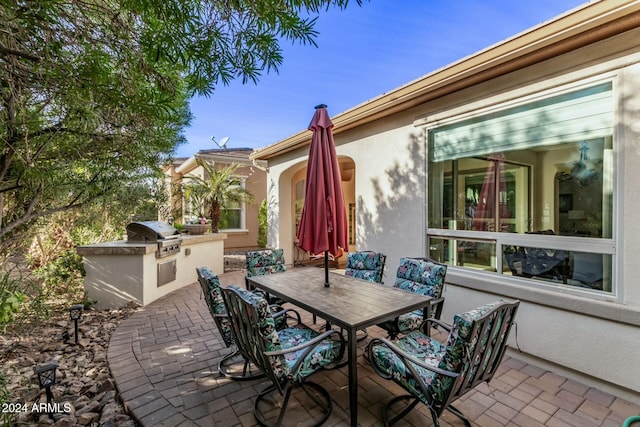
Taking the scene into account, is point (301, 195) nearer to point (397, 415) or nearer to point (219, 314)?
point (219, 314)

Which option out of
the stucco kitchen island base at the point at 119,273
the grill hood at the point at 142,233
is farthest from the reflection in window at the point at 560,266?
the grill hood at the point at 142,233

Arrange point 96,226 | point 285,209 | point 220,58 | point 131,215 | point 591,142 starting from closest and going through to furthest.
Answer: point 220,58 < point 591,142 < point 96,226 < point 131,215 < point 285,209

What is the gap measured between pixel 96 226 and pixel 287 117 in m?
8.65

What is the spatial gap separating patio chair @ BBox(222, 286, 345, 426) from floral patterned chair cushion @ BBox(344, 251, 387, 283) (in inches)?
67.2

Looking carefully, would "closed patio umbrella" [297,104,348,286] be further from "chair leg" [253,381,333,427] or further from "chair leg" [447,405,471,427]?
"chair leg" [447,405,471,427]

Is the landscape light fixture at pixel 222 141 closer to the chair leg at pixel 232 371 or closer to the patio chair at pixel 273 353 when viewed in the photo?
the chair leg at pixel 232 371

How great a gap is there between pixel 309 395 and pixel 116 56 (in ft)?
11.9

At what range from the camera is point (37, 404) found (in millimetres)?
2715

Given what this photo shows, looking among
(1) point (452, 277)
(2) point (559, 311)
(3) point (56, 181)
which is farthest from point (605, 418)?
A: (3) point (56, 181)

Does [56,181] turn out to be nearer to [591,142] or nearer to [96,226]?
[96,226]

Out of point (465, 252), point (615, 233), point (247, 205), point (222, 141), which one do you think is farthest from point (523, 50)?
point (222, 141)

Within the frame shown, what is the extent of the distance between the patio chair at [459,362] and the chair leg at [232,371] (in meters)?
1.52

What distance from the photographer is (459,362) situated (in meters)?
2.06

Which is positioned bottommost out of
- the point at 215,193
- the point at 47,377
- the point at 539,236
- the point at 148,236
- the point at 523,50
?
the point at 47,377
